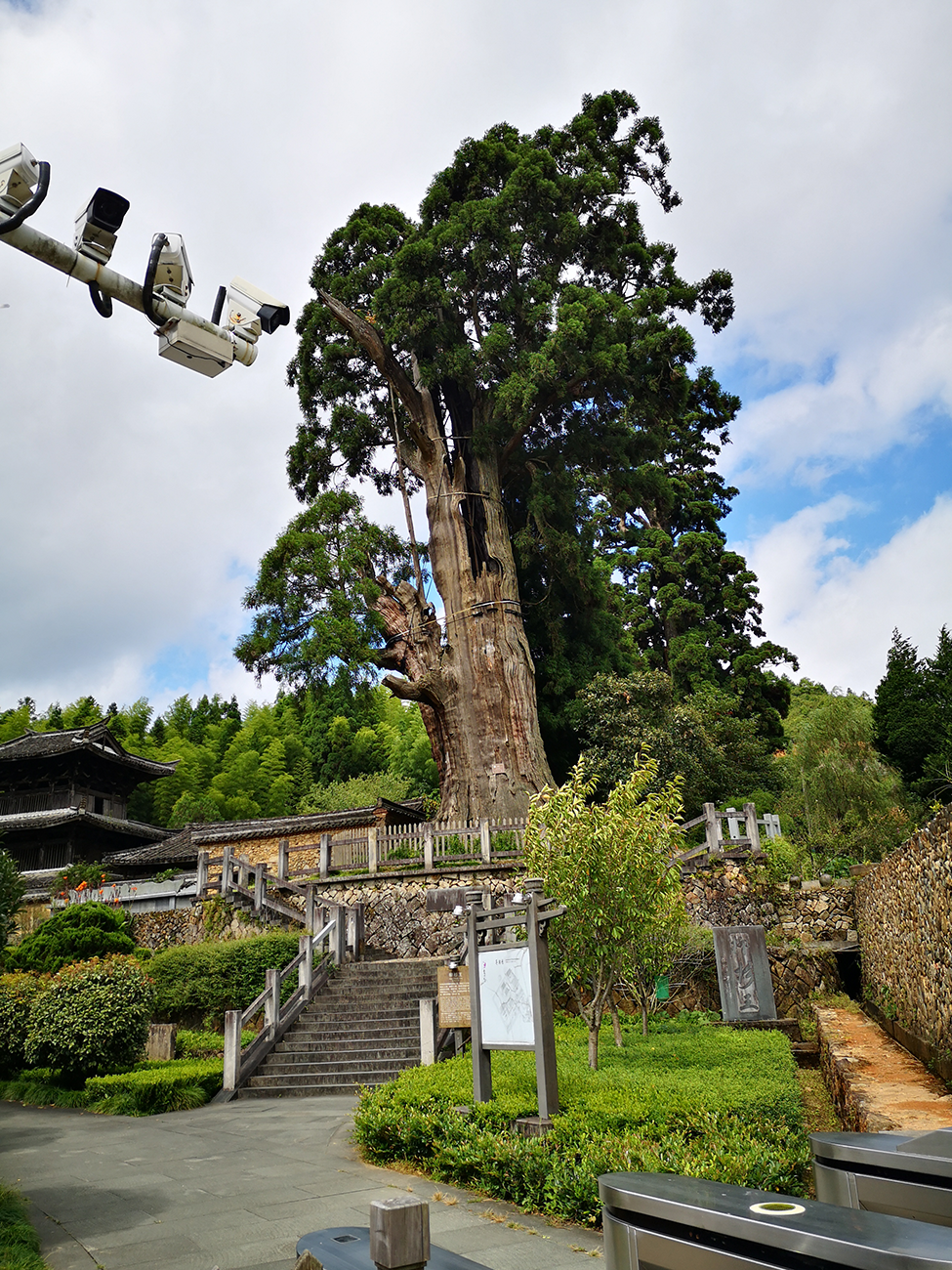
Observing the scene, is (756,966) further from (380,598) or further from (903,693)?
(380,598)

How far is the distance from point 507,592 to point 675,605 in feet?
33.3

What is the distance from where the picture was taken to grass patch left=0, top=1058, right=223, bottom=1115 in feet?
37.5

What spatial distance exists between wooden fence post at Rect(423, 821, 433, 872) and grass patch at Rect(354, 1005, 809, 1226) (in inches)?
440

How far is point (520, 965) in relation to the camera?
7.13 m

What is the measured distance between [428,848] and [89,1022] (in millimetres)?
9061

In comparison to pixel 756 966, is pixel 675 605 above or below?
above

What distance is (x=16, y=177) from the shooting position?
3.48 m

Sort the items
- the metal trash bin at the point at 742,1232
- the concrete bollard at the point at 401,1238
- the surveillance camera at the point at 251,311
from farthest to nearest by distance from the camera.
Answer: the surveillance camera at the point at 251,311 → the concrete bollard at the point at 401,1238 → the metal trash bin at the point at 742,1232

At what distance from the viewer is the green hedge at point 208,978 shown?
55.8 feet

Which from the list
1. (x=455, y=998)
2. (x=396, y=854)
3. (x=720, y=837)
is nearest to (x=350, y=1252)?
(x=455, y=998)

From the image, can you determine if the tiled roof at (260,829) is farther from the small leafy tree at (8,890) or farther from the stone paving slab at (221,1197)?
the stone paving slab at (221,1197)

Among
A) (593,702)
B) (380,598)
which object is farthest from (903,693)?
(380,598)

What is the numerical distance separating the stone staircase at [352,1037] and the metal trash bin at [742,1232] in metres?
11.1

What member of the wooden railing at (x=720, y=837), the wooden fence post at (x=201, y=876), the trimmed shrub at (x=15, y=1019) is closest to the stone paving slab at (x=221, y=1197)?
the trimmed shrub at (x=15, y=1019)
